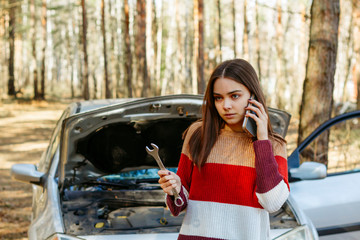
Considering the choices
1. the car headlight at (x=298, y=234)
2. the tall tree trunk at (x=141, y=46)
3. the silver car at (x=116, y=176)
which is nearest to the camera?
the car headlight at (x=298, y=234)

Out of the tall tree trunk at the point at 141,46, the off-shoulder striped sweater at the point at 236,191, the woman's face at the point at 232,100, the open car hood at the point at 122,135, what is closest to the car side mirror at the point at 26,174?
the open car hood at the point at 122,135

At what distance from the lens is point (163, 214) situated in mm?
3506

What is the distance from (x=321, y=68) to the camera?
5.88 m

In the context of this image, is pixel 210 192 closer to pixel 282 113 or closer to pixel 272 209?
pixel 272 209

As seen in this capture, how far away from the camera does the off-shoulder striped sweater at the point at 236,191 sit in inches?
69.1

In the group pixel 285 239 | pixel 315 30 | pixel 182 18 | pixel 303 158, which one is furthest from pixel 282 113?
pixel 182 18

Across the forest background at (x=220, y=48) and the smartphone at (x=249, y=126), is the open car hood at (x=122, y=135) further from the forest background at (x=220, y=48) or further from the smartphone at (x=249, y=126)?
the forest background at (x=220, y=48)

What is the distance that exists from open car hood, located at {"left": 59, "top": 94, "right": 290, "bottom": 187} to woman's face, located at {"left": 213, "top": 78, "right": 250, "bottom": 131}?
4.18 feet

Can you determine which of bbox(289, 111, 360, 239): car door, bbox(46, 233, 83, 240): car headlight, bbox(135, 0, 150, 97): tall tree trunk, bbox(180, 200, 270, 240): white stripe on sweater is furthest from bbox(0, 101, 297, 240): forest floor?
bbox(135, 0, 150, 97): tall tree trunk

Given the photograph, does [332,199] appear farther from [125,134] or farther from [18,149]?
[18,149]

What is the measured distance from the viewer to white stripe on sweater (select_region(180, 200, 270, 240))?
5.91 ft

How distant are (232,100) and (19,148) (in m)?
13.0

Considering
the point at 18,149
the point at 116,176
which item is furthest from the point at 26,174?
the point at 18,149

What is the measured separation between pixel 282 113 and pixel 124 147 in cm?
142
